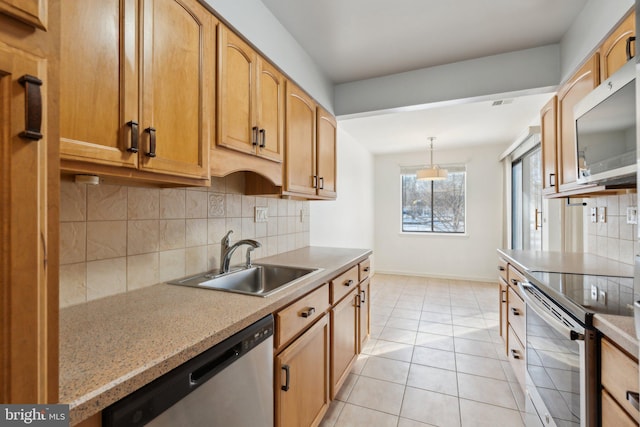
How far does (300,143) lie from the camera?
2.04 meters

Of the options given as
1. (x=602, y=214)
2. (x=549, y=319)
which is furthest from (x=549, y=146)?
(x=549, y=319)

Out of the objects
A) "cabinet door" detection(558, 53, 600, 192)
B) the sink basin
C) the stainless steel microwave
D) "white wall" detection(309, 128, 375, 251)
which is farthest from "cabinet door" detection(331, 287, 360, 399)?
"cabinet door" detection(558, 53, 600, 192)

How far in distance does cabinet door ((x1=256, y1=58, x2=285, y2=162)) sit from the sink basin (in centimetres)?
68

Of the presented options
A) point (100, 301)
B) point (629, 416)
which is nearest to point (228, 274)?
point (100, 301)

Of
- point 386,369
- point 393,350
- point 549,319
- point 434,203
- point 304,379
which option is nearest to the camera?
point 549,319

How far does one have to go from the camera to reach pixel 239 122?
143 centimetres

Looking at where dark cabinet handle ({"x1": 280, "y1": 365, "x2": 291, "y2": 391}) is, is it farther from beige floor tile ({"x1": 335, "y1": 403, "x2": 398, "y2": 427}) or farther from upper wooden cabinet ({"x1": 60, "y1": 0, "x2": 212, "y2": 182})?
upper wooden cabinet ({"x1": 60, "y1": 0, "x2": 212, "y2": 182})

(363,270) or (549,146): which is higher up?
(549,146)

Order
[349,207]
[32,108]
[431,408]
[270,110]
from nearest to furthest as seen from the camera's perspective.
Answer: [32,108]
[270,110]
[431,408]
[349,207]

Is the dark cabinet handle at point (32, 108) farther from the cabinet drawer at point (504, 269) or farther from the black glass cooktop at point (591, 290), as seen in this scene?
the cabinet drawer at point (504, 269)

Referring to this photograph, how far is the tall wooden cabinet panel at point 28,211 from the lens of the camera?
408 mm

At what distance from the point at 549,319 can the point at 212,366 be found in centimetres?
137

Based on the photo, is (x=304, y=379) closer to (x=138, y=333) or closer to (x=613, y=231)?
(x=138, y=333)

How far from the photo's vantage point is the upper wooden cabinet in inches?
31.4
